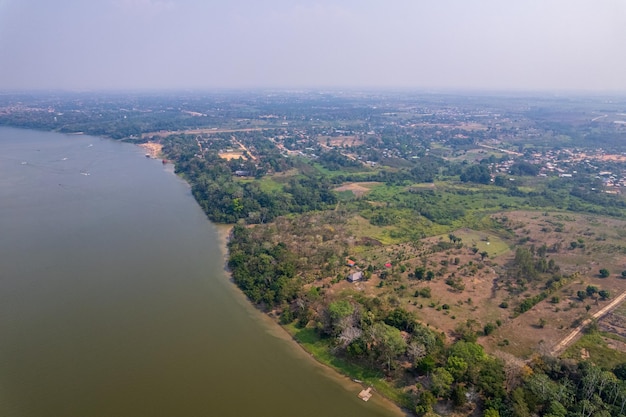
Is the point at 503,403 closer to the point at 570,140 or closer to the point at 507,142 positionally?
the point at 507,142

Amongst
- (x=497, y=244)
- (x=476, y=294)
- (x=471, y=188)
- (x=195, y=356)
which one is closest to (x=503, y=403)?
(x=476, y=294)

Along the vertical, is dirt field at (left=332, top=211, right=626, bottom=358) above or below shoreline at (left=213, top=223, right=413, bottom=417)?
above

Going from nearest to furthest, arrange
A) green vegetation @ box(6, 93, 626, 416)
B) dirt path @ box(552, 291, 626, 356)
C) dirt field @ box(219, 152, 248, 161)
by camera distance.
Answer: green vegetation @ box(6, 93, 626, 416) → dirt path @ box(552, 291, 626, 356) → dirt field @ box(219, 152, 248, 161)

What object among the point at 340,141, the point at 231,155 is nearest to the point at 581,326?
the point at 231,155

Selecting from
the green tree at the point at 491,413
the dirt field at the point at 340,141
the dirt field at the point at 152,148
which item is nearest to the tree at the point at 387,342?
the green tree at the point at 491,413

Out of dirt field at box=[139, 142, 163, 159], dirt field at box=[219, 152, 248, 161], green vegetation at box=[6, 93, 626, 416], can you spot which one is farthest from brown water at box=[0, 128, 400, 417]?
dirt field at box=[139, 142, 163, 159]

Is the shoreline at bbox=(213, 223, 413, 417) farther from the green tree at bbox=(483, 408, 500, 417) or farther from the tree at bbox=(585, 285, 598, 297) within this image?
the tree at bbox=(585, 285, 598, 297)
